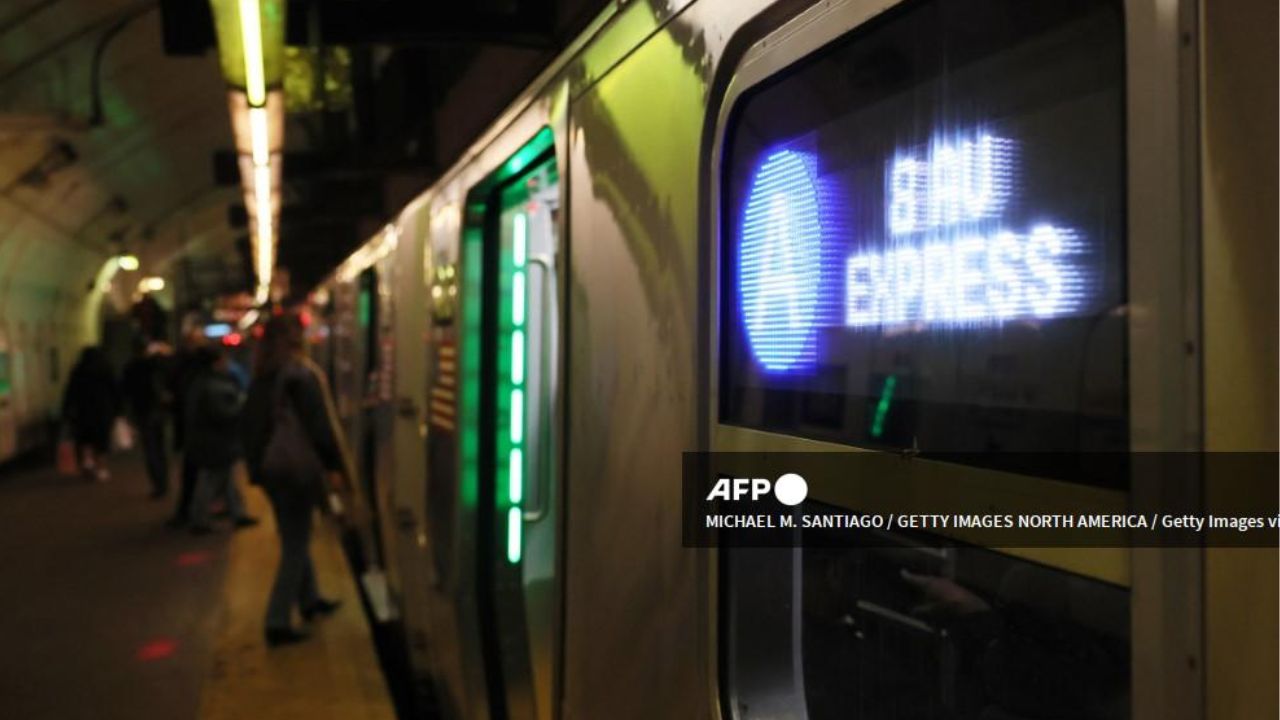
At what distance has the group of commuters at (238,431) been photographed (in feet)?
19.1

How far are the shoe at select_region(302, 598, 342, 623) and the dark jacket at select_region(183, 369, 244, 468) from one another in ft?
9.16

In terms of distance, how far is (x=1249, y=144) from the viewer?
978 millimetres

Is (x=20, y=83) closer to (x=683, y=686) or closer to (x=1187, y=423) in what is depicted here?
(x=683, y=686)

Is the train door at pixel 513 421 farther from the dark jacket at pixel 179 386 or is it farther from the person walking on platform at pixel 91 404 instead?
the person walking on platform at pixel 91 404

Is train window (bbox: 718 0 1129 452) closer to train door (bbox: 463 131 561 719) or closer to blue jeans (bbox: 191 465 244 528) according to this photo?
train door (bbox: 463 131 561 719)

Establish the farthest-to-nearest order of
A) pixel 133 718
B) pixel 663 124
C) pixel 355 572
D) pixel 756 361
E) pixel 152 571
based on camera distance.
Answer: pixel 355 572 < pixel 152 571 < pixel 133 718 < pixel 663 124 < pixel 756 361

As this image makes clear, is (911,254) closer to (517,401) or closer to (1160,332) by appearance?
(1160,332)

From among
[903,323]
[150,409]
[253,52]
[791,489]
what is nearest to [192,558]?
[150,409]

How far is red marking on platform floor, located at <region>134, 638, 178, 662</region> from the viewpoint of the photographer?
606 centimetres

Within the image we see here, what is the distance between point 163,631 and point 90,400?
6.66m

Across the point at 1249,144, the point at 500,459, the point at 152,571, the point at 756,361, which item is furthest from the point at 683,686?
the point at 152,571

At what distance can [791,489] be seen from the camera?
5.56 feet

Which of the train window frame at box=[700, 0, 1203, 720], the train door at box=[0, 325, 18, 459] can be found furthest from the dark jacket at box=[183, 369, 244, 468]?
the train window frame at box=[700, 0, 1203, 720]

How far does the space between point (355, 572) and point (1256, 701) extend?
8.67m
